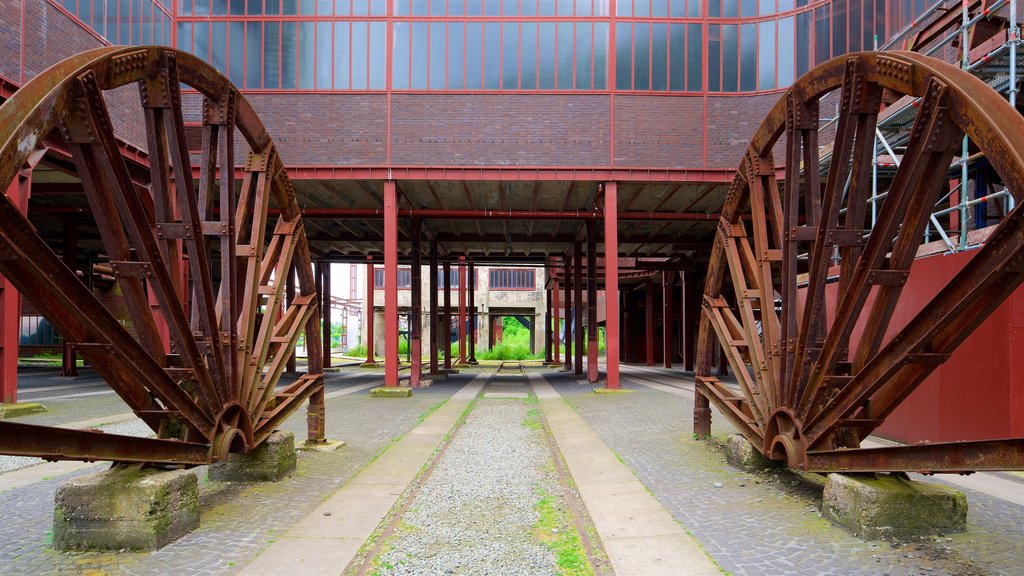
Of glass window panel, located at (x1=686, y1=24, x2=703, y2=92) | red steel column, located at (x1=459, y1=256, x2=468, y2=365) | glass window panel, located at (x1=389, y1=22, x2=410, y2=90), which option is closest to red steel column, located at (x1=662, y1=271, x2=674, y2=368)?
red steel column, located at (x1=459, y1=256, x2=468, y2=365)

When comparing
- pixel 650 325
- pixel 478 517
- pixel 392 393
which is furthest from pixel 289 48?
pixel 650 325

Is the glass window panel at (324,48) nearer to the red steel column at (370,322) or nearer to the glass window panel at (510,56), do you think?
the glass window panel at (510,56)

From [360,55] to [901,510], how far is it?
17076 mm

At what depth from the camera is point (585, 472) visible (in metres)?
7.30

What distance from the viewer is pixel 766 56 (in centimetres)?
1708

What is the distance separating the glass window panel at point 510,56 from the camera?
1753 cm

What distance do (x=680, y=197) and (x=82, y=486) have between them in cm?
1793

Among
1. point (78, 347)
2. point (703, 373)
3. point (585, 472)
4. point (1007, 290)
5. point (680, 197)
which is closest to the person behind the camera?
point (1007, 290)

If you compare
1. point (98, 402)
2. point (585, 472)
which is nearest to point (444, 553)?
point (585, 472)

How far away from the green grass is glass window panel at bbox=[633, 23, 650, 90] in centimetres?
1411

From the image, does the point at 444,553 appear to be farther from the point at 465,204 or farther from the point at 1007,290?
the point at 465,204

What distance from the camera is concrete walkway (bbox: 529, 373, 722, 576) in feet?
13.9

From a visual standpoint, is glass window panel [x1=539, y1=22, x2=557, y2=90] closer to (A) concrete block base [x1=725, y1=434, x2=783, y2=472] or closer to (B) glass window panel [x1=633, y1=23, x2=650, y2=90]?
(B) glass window panel [x1=633, y1=23, x2=650, y2=90]

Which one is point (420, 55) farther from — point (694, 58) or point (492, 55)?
point (694, 58)
